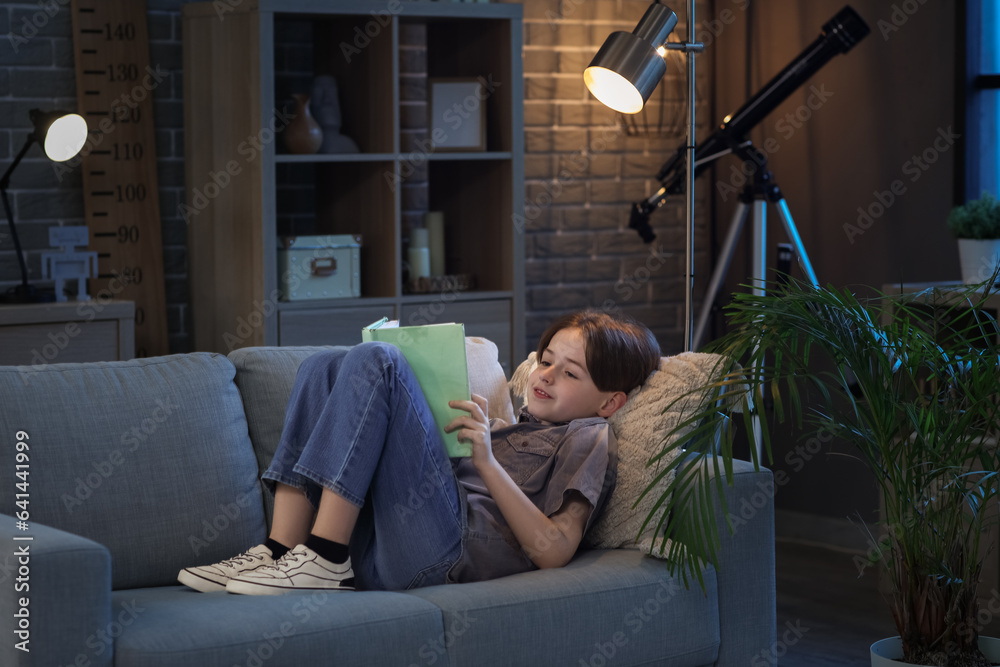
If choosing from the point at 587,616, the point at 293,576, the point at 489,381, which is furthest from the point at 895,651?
the point at 293,576

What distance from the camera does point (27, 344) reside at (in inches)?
123

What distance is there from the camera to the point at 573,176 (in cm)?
422

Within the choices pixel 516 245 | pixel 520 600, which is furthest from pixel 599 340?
pixel 516 245

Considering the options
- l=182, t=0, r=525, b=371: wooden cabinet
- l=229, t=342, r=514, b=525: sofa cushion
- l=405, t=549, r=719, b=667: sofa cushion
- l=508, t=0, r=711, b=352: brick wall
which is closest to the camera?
l=405, t=549, r=719, b=667: sofa cushion

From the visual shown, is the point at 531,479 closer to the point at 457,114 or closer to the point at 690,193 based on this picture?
the point at 690,193

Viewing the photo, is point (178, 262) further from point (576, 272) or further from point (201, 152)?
point (576, 272)

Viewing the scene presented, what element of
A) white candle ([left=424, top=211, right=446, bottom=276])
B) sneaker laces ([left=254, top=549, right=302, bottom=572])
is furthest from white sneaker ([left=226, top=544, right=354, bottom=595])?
white candle ([left=424, top=211, right=446, bottom=276])

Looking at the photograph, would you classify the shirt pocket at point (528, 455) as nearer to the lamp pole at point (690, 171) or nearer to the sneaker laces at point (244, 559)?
the sneaker laces at point (244, 559)

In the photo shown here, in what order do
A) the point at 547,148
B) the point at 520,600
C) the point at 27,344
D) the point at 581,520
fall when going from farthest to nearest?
the point at 547,148, the point at 27,344, the point at 581,520, the point at 520,600

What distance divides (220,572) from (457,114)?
193cm

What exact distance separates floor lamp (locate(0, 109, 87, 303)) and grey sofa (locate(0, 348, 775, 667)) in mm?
968

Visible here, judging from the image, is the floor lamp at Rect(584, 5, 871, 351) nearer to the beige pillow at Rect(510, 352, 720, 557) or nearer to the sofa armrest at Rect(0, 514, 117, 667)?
the beige pillow at Rect(510, 352, 720, 557)

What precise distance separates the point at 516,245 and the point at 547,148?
2.02 ft

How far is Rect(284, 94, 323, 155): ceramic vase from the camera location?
3.48m
